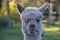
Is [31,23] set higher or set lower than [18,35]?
higher

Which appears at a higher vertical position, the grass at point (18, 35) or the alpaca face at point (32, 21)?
the alpaca face at point (32, 21)

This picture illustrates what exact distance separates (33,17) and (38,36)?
1.05 ft

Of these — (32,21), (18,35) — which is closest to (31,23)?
(32,21)

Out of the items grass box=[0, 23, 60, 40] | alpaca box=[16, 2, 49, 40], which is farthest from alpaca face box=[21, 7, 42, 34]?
grass box=[0, 23, 60, 40]

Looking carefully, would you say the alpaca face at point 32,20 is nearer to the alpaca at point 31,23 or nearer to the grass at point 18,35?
the alpaca at point 31,23

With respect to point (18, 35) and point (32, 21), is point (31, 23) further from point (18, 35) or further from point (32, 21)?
point (18, 35)

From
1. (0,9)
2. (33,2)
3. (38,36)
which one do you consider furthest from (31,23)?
(0,9)

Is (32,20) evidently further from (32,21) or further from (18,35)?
Answer: (18,35)

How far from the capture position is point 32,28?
3473mm

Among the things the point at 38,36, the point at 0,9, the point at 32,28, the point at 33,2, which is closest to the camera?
the point at 32,28

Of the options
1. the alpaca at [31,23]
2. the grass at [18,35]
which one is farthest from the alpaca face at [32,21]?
the grass at [18,35]

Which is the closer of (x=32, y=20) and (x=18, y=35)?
(x=32, y=20)

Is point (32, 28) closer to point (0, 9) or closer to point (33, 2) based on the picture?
point (33, 2)

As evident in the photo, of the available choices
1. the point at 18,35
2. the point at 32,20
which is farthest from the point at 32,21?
the point at 18,35
